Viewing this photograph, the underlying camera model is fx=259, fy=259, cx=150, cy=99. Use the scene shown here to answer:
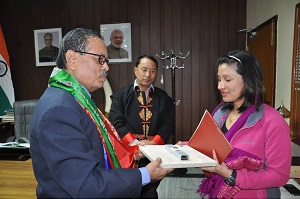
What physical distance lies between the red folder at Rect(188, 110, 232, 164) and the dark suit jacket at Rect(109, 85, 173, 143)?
943 mm

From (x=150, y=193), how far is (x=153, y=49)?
271cm

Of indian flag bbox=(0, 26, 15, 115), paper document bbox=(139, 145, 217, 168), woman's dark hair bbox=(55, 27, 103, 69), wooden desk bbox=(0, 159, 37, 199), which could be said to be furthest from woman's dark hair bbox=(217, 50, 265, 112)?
indian flag bbox=(0, 26, 15, 115)

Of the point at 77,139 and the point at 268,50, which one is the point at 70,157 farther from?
the point at 268,50

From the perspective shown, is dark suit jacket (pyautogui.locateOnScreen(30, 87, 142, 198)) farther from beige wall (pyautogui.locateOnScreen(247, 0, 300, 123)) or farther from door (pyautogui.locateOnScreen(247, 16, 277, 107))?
door (pyautogui.locateOnScreen(247, 16, 277, 107))

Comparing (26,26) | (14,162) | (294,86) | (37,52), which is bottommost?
(14,162)

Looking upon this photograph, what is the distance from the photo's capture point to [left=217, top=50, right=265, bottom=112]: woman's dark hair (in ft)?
4.14

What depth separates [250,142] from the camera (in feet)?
3.87

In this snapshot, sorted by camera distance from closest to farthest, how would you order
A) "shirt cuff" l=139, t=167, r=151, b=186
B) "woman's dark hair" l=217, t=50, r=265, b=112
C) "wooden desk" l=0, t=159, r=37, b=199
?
"shirt cuff" l=139, t=167, r=151, b=186, "woman's dark hair" l=217, t=50, r=265, b=112, "wooden desk" l=0, t=159, r=37, b=199

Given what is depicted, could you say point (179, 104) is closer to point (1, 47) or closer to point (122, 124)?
point (122, 124)

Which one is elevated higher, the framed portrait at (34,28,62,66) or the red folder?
the framed portrait at (34,28,62,66)

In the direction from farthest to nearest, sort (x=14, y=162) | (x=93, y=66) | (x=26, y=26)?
(x=26, y=26) → (x=14, y=162) → (x=93, y=66)

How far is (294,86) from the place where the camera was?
2.29 m

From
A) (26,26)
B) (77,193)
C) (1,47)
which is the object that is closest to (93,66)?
(77,193)

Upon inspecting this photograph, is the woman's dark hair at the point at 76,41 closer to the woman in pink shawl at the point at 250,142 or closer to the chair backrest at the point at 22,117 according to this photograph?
the woman in pink shawl at the point at 250,142
